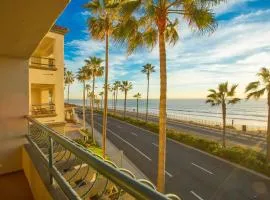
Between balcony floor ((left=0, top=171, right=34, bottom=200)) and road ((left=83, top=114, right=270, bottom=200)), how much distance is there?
12.7 meters

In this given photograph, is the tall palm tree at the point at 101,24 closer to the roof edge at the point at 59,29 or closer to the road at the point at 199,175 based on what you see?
the roof edge at the point at 59,29

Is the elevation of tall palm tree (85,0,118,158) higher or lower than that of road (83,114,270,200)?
higher

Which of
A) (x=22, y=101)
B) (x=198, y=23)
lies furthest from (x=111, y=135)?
(x=22, y=101)

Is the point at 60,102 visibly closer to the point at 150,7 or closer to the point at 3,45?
the point at 150,7

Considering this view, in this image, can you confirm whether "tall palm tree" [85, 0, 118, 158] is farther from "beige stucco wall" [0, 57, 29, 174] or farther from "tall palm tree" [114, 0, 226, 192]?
"beige stucco wall" [0, 57, 29, 174]

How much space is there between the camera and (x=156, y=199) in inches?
40.8

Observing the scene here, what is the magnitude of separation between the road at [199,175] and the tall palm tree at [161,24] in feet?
22.0

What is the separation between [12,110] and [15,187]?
198cm

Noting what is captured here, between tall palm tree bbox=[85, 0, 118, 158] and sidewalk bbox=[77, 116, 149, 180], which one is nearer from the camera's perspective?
sidewalk bbox=[77, 116, 149, 180]

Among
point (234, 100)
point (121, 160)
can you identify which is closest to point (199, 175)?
point (121, 160)

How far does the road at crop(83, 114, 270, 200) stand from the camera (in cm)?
1620

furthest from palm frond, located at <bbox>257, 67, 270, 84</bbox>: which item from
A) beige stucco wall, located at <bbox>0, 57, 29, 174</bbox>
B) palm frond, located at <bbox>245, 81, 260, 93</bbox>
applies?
beige stucco wall, located at <bbox>0, 57, 29, 174</bbox>

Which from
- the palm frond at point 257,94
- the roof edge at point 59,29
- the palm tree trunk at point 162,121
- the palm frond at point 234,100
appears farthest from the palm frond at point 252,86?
the roof edge at point 59,29

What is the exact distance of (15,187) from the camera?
4793 mm
